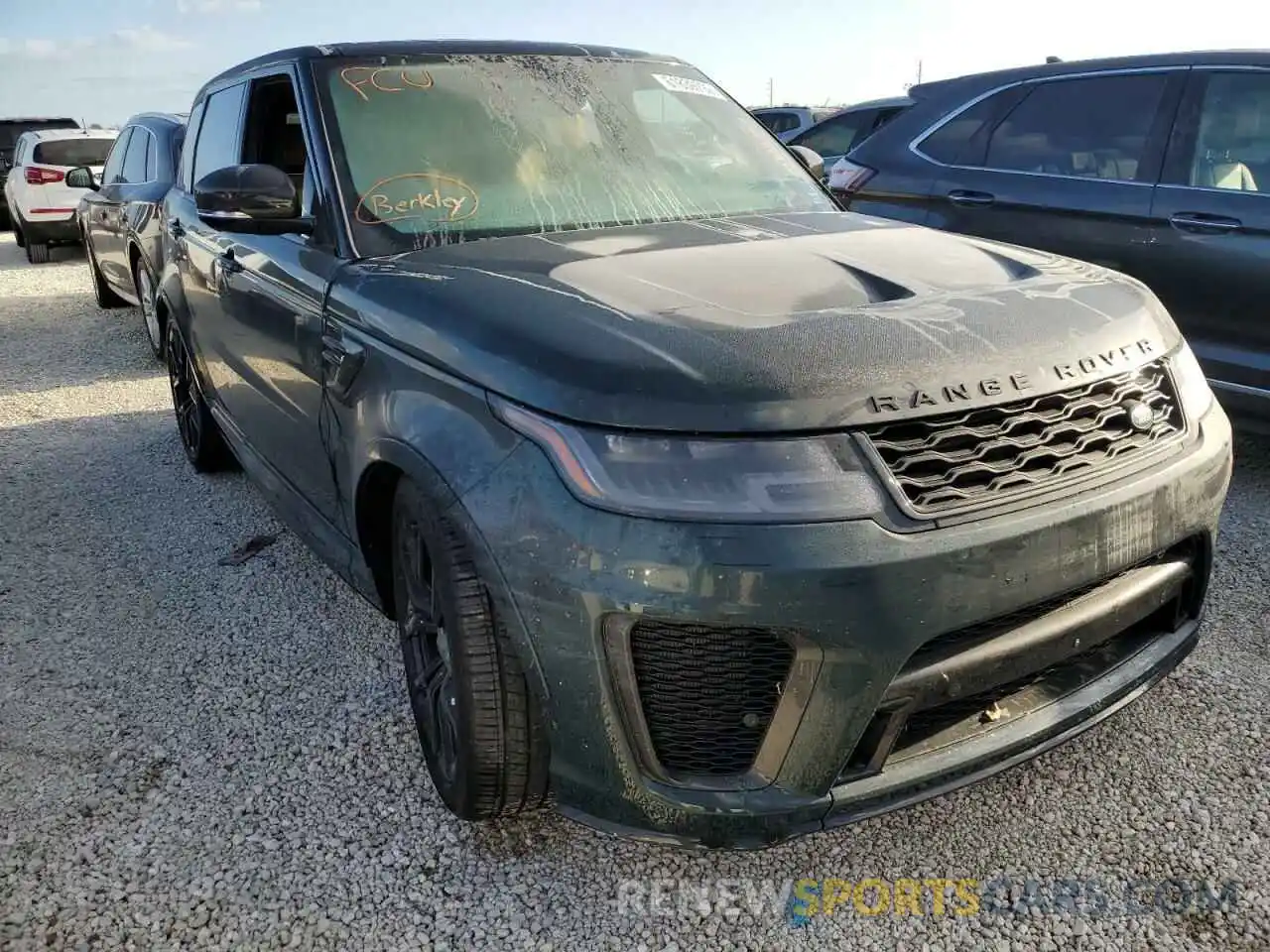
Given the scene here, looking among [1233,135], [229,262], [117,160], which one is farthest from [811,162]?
[117,160]

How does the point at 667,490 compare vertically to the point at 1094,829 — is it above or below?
above

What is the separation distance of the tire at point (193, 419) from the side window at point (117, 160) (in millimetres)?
3525

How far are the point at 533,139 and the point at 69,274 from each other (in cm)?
1142

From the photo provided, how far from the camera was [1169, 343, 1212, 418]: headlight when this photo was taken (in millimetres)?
2207

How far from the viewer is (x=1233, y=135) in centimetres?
413

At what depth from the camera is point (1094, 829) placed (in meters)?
2.25

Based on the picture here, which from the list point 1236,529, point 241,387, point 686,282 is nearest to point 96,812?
point 241,387

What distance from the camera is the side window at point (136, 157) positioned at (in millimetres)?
6895

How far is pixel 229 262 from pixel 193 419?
5.07 ft

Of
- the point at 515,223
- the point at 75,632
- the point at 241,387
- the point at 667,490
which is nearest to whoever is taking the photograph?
the point at 667,490

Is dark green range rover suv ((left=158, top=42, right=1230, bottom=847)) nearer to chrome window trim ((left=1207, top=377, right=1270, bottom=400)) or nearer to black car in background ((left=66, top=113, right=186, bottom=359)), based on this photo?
chrome window trim ((left=1207, top=377, right=1270, bottom=400))

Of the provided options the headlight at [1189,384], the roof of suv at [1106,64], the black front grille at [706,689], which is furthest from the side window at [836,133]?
the black front grille at [706,689]

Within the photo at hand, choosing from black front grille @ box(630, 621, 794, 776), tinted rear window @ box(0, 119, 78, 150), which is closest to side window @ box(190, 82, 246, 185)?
black front grille @ box(630, 621, 794, 776)

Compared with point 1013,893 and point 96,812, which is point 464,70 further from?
point 1013,893
